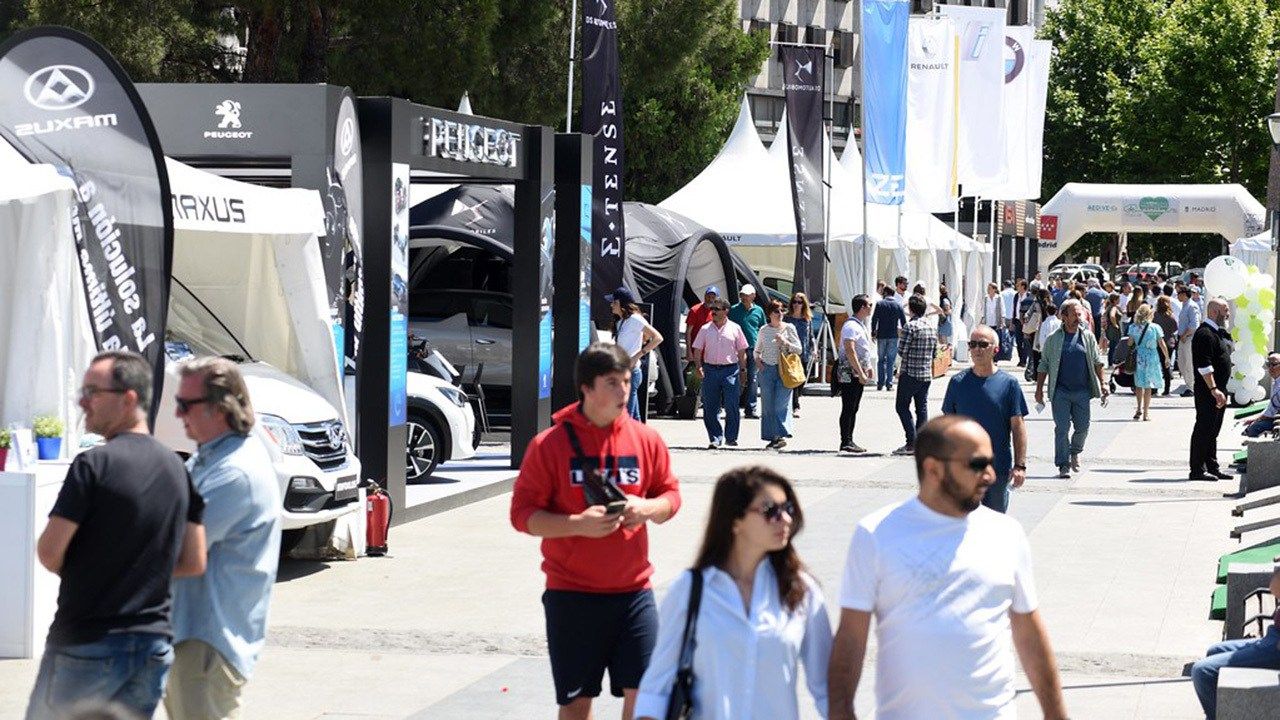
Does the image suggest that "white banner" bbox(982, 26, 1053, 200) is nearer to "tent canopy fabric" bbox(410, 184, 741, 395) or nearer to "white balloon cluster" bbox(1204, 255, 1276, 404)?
"tent canopy fabric" bbox(410, 184, 741, 395)

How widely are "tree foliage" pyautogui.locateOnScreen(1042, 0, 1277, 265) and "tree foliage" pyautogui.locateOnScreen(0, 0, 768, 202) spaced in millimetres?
25417

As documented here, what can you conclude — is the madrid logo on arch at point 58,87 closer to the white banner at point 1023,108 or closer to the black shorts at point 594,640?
the black shorts at point 594,640

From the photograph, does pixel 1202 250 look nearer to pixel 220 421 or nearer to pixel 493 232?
pixel 493 232

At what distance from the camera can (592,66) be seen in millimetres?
20594

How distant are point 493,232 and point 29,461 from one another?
11.8 meters

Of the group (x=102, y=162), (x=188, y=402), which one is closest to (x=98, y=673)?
(x=188, y=402)

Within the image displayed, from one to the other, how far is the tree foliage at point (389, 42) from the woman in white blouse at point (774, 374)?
12708mm

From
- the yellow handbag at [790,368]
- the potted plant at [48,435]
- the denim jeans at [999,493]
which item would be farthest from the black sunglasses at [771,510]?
the yellow handbag at [790,368]

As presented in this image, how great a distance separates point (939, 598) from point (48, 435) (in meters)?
5.96

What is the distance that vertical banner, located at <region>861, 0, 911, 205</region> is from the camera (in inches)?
1122

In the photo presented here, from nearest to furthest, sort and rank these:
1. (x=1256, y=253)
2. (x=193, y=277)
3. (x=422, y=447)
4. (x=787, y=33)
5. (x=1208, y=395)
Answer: (x=193, y=277) → (x=422, y=447) → (x=1208, y=395) → (x=1256, y=253) → (x=787, y=33)

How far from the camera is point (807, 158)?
27.9m

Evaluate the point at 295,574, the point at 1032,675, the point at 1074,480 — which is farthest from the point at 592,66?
the point at 1032,675

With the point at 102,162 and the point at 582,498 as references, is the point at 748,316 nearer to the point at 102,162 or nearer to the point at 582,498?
the point at 102,162
